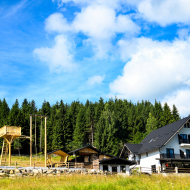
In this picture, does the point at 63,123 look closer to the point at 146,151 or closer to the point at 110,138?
the point at 110,138

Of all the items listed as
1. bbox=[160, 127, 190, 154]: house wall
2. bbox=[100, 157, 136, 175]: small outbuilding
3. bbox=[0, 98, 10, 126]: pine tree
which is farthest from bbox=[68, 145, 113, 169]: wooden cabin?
bbox=[0, 98, 10, 126]: pine tree

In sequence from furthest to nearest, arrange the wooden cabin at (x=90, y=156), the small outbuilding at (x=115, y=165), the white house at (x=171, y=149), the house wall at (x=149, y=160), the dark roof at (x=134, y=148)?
1. the dark roof at (x=134, y=148)
2. the house wall at (x=149, y=160)
3. the wooden cabin at (x=90, y=156)
4. the small outbuilding at (x=115, y=165)
5. the white house at (x=171, y=149)

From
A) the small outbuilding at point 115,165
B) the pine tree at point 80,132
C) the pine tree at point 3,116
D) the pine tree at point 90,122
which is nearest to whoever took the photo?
the small outbuilding at point 115,165

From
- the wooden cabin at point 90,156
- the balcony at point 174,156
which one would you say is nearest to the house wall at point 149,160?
the balcony at point 174,156

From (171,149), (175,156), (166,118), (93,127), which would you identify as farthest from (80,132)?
(175,156)

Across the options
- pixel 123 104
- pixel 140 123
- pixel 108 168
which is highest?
pixel 123 104

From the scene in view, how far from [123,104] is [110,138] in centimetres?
4586

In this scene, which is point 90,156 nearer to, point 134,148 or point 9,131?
point 134,148

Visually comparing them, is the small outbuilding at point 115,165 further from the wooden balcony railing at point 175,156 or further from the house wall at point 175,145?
the house wall at point 175,145

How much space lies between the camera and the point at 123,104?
106m

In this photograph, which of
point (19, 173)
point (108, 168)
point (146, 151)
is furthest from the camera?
point (146, 151)

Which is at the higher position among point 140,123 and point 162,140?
point 140,123

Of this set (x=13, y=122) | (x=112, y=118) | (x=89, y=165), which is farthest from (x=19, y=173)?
(x=13, y=122)

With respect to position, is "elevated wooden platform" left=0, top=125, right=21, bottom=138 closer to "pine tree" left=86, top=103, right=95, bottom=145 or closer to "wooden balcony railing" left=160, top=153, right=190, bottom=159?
"wooden balcony railing" left=160, top=153, right=190, bottom=159
